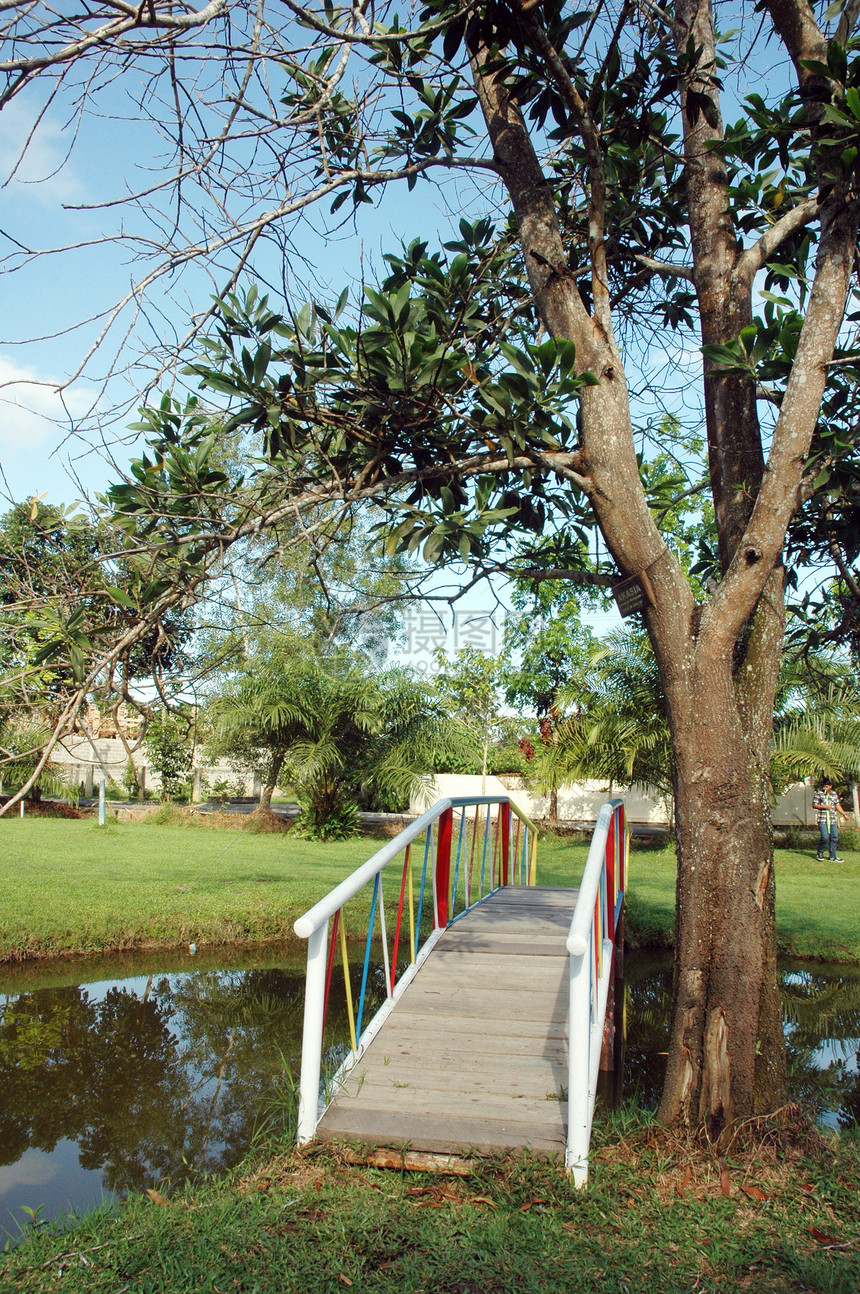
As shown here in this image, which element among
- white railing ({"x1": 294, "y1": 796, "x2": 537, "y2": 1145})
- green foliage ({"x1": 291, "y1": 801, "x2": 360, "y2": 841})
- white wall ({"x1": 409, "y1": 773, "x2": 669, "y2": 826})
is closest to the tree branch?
white railing ({"x1": 294, "y1": 796, "x2": 537, "y2": 1145})

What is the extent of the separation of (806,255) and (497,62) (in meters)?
1.62

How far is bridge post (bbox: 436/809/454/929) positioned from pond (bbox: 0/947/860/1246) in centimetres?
129

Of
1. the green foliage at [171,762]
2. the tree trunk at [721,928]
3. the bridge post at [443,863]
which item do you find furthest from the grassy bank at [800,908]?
the green foliage at [171,762]

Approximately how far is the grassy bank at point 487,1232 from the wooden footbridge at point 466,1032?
0.18 m

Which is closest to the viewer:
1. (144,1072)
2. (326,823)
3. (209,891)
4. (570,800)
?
(144,1072)

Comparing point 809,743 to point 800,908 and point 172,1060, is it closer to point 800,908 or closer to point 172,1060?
point 800,908

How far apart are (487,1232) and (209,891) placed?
747 centimetres

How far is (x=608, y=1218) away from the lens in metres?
2.95

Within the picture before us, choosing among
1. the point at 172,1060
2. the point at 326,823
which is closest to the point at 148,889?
the point at 172,1060

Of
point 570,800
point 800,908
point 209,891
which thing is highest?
point 570,800

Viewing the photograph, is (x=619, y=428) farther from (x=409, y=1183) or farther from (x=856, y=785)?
(x=856, y=785)

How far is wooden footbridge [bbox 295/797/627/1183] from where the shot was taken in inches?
132

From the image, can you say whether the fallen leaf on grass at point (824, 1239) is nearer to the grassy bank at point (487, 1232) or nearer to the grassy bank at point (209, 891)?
the grassy bank at point (487, 1232)

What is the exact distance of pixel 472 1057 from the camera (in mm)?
4051
